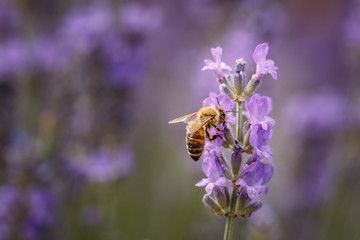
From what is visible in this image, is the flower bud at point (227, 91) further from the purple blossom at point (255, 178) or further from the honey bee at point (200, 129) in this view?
the purple blossom at point (255, 178)

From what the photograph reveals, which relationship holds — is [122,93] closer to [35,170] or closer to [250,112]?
[35,170]

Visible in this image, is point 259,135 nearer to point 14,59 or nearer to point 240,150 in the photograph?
point 240,150

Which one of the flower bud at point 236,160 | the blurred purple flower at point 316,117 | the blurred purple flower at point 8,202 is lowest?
the blurred purple flower at point 8,202

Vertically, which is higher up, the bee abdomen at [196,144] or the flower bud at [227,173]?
the bee abdomen at [196,144]

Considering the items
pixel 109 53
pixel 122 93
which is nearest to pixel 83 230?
pixel 122 93

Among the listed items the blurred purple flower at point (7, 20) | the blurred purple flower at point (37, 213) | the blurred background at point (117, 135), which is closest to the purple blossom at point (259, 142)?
the blurred background at point (117, 135)

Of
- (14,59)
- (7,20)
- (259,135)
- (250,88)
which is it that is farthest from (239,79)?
(7,20)

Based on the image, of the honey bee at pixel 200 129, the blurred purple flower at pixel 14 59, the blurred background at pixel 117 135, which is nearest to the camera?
the honey bee at pixel 200 129

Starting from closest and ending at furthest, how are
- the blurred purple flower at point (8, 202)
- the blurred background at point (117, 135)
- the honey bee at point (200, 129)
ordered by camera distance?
the honey bee at point (200, 129) < the blurred purple flower at point (8, 202) < the blurred background at point (117, 135)
